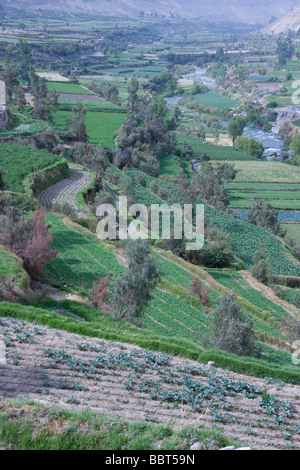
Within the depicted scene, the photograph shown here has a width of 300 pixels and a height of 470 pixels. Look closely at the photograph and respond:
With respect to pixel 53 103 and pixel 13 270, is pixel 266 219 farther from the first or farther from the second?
pixel 53 103

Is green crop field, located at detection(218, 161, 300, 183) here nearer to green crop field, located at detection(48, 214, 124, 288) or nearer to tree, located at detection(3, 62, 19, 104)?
tree, located at detection(3, 62, 19, 104)

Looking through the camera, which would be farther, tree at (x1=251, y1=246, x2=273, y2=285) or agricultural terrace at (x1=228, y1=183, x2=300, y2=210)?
agricultural terrace at (x1=228, y1=183, x2=300, y2=210)

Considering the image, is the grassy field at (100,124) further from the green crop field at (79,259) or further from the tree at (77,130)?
the green crop field at (79,259)

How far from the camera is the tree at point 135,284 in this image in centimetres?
2123

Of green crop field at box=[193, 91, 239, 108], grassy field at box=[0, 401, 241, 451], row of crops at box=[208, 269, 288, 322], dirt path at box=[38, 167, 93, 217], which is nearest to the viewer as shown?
grassy field at box=[0, 401, 241, 451]

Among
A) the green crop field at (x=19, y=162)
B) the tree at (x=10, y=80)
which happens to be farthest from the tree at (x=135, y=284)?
the tree at (x=10, y=80)

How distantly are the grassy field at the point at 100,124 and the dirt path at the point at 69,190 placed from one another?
1852cm

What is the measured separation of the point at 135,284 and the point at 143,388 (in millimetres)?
7198

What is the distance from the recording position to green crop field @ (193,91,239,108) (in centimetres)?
13099

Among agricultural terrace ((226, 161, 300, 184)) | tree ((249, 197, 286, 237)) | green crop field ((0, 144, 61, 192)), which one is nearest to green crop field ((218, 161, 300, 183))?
agricultural terrace ((226, 161, 300, 184))

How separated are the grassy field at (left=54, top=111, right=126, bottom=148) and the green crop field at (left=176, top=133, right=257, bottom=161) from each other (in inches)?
522

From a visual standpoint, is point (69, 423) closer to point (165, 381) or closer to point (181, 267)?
point (165, 381)
